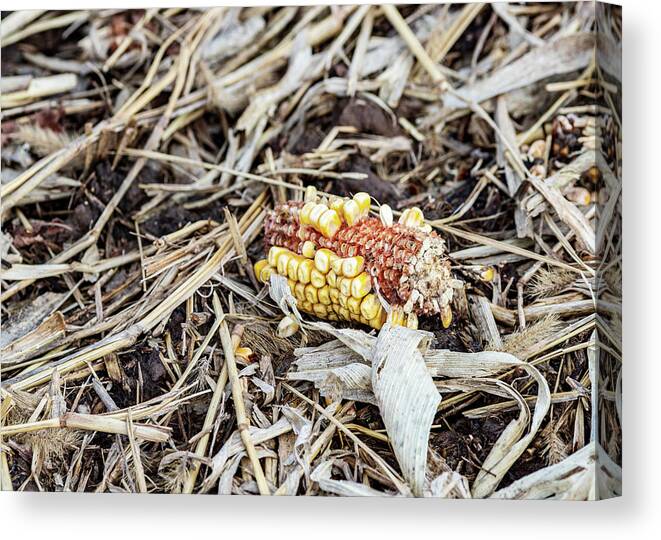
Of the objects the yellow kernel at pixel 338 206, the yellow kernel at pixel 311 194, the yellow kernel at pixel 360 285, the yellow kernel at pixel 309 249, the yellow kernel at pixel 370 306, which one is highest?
the yellow kernel at pixel 311 194

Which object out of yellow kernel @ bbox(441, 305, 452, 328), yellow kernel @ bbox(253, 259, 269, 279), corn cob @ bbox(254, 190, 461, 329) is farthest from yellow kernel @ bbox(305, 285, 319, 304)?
yellow kernel @ bbox(441, 305, 452, 328)

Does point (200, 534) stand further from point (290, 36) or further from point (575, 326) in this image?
point (290, 36)

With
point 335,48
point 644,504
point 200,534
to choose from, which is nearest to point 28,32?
point 335,48

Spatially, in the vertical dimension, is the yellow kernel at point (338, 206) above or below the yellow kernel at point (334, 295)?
above

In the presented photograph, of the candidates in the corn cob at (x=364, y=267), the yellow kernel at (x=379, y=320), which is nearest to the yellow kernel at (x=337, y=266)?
the corn cob at (x=364, y=267)

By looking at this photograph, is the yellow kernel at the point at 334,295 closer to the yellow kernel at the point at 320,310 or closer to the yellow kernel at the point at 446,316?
the yellow kernel at the point at 320,310

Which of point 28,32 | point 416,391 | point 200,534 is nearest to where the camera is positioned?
point 416,391
